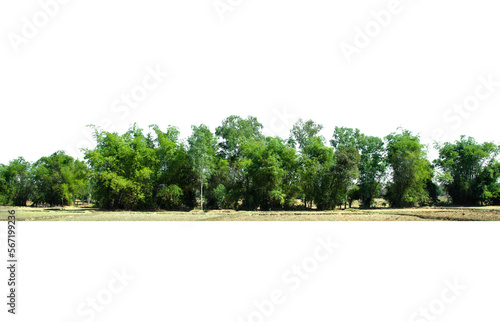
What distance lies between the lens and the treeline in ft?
122

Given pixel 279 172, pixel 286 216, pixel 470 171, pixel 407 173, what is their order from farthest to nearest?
pixel 470 171
pixel 407 173
pixel 279 172
pixel 286 216

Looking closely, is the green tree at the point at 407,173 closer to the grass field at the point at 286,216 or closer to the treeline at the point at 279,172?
A: the treeline at the point at 279,172

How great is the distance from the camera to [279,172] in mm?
35938

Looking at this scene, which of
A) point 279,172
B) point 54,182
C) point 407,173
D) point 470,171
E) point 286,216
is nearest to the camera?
point 286,216

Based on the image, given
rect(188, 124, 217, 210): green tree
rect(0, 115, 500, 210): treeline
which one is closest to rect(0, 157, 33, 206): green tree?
rect(0, 115, 500, 210): treeline

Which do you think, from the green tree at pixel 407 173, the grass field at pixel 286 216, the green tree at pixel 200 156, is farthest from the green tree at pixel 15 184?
the green tree at pixel 407 173

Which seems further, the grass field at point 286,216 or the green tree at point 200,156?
the green tree at point 200,156

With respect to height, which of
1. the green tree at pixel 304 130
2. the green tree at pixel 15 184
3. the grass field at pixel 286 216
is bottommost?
the grass field at pixel 286 216

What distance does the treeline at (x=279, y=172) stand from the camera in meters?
37.2

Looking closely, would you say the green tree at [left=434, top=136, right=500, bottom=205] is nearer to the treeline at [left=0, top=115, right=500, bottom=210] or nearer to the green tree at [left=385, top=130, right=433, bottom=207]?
the treeline at [left=0, top=115, right=500, bottom=210]

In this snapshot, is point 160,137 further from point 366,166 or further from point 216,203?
point 366,166

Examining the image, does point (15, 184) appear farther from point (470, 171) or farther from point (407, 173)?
point (470, 171)

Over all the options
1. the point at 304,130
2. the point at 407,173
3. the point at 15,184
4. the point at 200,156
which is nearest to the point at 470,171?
the point at 407,173

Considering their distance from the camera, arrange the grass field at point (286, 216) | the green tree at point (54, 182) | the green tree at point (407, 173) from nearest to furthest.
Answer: the grass field at point (286, 216) < the green tree at point (407, 173) < the green tree at point (54, 182)
